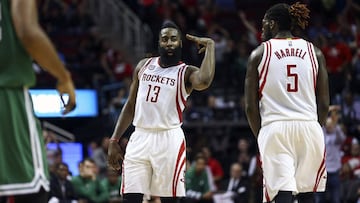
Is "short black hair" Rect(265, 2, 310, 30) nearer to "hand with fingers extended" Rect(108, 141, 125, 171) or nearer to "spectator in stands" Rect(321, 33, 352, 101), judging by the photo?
"hand with fingers extended" Rect(108, 141, 125, 171)

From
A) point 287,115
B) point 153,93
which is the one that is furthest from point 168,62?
point 287,115

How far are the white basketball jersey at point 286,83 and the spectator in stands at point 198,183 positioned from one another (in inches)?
283

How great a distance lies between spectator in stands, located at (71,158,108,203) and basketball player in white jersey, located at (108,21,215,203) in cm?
516

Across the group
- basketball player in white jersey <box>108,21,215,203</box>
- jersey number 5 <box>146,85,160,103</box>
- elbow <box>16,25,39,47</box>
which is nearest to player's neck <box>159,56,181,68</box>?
basketball player in white jersey <box>108,21,215,203</box>

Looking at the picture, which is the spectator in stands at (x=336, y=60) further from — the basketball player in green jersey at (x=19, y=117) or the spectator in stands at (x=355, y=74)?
the basketball player in green jersey at (x=19, y=117)

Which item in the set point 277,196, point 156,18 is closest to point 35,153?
point 277,196

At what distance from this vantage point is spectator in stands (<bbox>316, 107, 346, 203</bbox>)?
14.1 metres

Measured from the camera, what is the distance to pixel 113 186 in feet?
47.3

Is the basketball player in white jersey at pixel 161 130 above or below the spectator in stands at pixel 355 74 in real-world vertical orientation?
above

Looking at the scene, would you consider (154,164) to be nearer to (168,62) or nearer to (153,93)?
(153,93)

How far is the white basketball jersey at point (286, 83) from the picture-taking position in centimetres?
788

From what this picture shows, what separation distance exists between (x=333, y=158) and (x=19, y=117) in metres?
9.68

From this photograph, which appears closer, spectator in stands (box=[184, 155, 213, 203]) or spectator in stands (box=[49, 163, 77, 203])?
spectator in stands (box=[49, 163, 77, 203])

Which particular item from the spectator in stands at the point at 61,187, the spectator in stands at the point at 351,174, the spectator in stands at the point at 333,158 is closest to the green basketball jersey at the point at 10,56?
the spectator in stands at the point at 61,187
